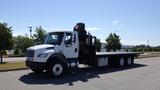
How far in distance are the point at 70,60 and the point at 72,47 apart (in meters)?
0.79

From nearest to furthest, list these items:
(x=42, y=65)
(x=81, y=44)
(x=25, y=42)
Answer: (x=42, y=65)
(x=81, y=44)
(x=25, y=42)

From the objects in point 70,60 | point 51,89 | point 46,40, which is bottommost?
point 51,89

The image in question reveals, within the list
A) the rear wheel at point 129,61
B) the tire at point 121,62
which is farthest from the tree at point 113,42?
the tire at point 121,62

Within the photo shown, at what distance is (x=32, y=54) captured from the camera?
568 inches

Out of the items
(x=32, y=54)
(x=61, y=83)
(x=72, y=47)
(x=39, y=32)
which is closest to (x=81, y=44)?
(x=72, y=47)

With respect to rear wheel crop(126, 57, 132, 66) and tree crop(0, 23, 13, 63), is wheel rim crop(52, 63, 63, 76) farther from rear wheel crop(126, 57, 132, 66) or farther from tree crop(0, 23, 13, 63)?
tree crop(0, 23, 13, 63)

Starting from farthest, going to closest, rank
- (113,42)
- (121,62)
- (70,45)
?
(113,42), (121,62), (70,45)

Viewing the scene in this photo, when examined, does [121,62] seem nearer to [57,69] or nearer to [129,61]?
[129,61]

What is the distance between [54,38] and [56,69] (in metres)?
1.98

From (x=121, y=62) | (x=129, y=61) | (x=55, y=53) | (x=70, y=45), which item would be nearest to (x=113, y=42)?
(x=129, y=61)

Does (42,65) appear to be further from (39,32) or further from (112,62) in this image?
(39,32)

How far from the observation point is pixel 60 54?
587 inches

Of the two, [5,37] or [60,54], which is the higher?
[5,37]

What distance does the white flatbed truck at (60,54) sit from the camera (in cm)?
1417
